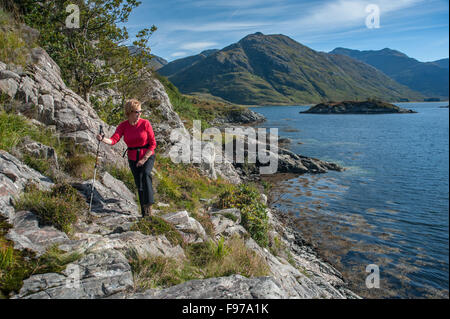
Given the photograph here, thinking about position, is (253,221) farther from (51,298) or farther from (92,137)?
(51,298)

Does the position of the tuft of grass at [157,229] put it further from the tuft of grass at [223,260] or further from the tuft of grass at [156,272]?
the tuft of grass at [156,272]

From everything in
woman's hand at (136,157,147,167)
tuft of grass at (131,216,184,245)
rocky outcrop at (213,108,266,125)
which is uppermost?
rocky outcrop at (213,108,266,125)

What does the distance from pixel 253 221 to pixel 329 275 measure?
5.60 metres

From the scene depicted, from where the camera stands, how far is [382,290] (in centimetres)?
1243

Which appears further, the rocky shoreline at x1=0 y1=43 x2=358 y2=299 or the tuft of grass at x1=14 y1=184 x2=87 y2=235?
the tuft of grass at x1=14 y1=184 x2=87 y2=235

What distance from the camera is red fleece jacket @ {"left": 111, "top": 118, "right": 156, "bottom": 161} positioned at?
6.60 meters

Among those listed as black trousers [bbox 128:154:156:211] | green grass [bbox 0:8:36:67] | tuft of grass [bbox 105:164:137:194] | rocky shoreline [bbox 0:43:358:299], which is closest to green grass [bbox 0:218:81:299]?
rocky shoreline [bbox 0:43:358:299]

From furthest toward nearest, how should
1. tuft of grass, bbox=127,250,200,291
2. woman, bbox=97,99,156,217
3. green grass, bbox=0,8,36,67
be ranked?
green grass, bbox=0,8,36,67 → woman, bbox=97,99,156,217 → tuft of grass, bbox=127,250,200,291

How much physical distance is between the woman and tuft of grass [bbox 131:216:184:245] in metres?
0.63

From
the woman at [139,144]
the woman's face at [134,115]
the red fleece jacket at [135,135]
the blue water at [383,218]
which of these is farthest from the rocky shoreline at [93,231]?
the blue water at [383,218]

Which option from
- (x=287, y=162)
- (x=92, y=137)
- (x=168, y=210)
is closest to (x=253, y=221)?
(x=168, y=210)

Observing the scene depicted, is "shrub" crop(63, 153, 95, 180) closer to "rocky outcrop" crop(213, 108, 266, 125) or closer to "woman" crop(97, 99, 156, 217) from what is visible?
"woman" crop(97, 99, 156, 217)

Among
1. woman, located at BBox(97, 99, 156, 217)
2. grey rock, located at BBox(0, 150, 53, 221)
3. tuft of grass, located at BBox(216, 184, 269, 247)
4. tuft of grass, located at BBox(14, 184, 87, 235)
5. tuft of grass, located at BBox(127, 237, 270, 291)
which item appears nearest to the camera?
tuft of grass, located at BBox(127, 237, 270, 291)

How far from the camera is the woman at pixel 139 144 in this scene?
6.58 meters
